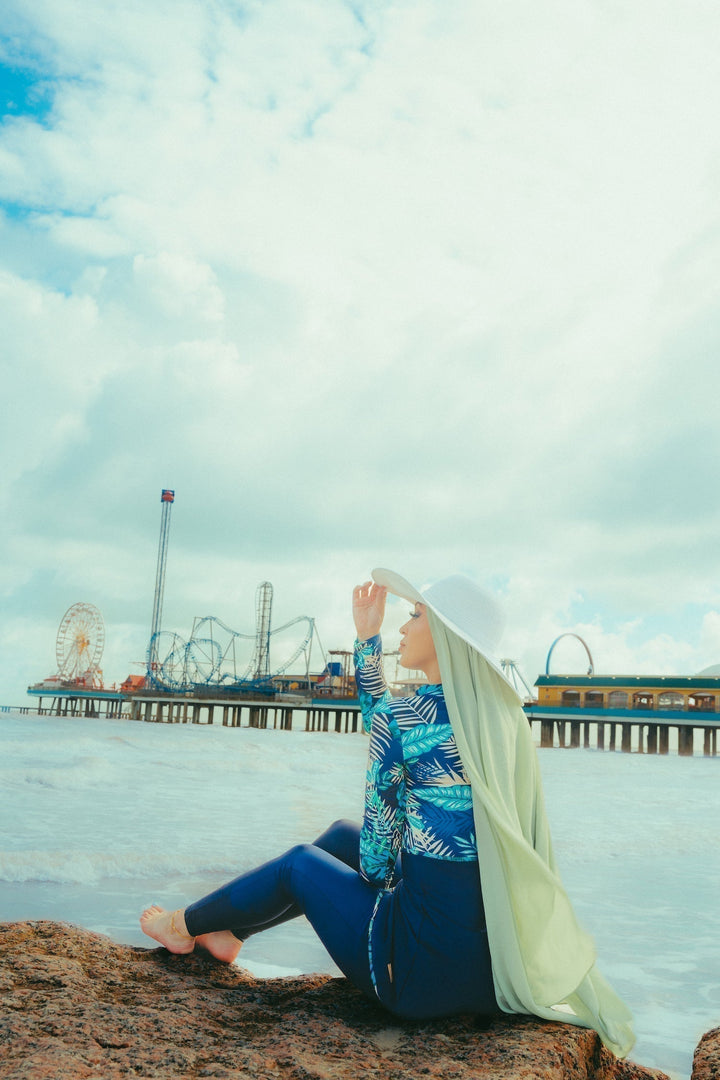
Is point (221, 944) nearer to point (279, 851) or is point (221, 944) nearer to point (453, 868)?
point (453, 868)

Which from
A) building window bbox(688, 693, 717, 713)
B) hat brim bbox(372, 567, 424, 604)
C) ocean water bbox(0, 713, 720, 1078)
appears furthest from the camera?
building window bbox(688, 693, 717, 713)

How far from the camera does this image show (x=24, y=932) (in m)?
2.16

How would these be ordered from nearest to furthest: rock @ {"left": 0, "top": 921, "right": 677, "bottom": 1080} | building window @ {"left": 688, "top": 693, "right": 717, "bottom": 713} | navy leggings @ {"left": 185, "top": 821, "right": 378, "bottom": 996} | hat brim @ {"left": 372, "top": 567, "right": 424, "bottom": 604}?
rock @ {"left": 0, "top": 921, "right": 677, "bottom": 1080}, navy leggings @ {"left": 185, "top": 821, "right": 378, "bottom": 996}, hat brim @ {"left": 372, "top": 567, "right": 424, "bottom": 604}, building window @ {"left": 688, "top": 693, "right": 717, "bottom": 713}

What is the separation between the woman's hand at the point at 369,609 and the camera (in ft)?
6.52

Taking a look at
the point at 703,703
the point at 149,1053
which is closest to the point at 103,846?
the point at 149,1053

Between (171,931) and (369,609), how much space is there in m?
0.93

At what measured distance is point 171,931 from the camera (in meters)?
2.03

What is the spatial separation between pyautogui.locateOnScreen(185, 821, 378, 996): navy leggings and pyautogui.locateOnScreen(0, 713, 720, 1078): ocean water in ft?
3.16

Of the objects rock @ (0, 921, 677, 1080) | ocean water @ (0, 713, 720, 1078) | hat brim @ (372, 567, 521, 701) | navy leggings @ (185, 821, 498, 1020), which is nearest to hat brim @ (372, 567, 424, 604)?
hat brim @ (372, 567, 521, 701)

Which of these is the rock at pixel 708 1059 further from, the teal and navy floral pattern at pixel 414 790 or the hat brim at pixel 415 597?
the hat brim at pixel 415 597

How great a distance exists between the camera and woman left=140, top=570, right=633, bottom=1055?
5.25ft

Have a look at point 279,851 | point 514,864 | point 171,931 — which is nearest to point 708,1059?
point 514,864

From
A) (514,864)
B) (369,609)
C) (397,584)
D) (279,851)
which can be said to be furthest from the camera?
(279,851)

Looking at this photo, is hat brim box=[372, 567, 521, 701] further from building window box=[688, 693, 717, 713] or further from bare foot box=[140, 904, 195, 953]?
building window box=[688, 693, 717, 713]
